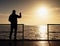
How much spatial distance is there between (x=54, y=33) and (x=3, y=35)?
9.79ft

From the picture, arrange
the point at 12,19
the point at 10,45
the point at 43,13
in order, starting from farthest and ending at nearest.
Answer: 1. the point at 43,13
2. the point at 12,19
3. the point at 10,45

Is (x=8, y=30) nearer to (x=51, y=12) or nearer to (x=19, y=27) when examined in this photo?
(x=19, y=27)

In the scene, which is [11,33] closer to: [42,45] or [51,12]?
Result: [42,45]

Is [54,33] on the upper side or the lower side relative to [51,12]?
lower

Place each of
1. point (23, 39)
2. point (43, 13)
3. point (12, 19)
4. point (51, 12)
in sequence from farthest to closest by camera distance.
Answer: point (51, 12) < point (43, 13) < point (23, 39) < point (12, 19)

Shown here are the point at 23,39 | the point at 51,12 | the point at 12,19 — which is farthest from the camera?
the point at 51,12

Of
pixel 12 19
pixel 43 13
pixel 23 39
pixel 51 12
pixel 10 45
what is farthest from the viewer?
pixel 51 12

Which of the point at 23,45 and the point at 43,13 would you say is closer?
the point at 23,45

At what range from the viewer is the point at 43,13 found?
3875cm

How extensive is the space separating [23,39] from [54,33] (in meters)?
2.04

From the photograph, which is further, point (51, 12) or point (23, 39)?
point (51, 12)

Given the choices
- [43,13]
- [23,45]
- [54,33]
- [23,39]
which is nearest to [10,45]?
[23,45]

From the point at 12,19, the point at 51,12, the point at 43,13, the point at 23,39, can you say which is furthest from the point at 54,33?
the point at 51,12

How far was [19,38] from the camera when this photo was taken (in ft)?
53.3
